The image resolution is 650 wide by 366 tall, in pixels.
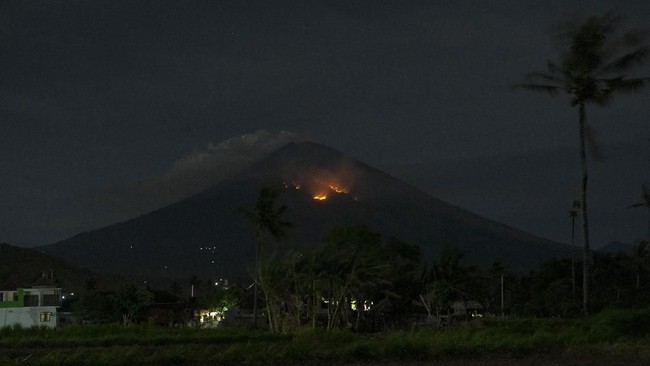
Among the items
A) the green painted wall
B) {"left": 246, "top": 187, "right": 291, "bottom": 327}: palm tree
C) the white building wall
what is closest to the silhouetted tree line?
{"left": 246, "top": 187, "right": 291, "bottom": 327}: palm tree

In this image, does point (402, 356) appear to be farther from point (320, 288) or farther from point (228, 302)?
point (228, 302)

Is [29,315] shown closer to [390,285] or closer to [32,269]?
[390,285]

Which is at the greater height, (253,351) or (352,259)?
(352,259)

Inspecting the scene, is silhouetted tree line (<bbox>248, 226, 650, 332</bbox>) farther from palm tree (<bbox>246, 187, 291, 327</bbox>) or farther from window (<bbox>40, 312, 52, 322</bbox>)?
window (<bbox>40, 312, 52, 322</bbox>)

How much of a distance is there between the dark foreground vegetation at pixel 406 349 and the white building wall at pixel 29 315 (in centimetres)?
2181

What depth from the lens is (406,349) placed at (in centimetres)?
2408

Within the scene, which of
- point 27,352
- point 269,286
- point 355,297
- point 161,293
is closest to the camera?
point 27,352

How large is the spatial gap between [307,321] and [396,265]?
15409 millimetres

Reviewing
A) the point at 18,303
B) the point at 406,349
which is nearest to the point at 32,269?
the point at 18,303

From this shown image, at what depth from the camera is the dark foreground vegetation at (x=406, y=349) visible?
22500 mm

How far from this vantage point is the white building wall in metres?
52.4

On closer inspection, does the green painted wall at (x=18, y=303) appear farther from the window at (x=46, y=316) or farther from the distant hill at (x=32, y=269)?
the distant hill at (x=32, y=269)

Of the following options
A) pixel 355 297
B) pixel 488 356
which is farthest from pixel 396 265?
pixel 488 356

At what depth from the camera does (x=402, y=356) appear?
23781 millimetres
